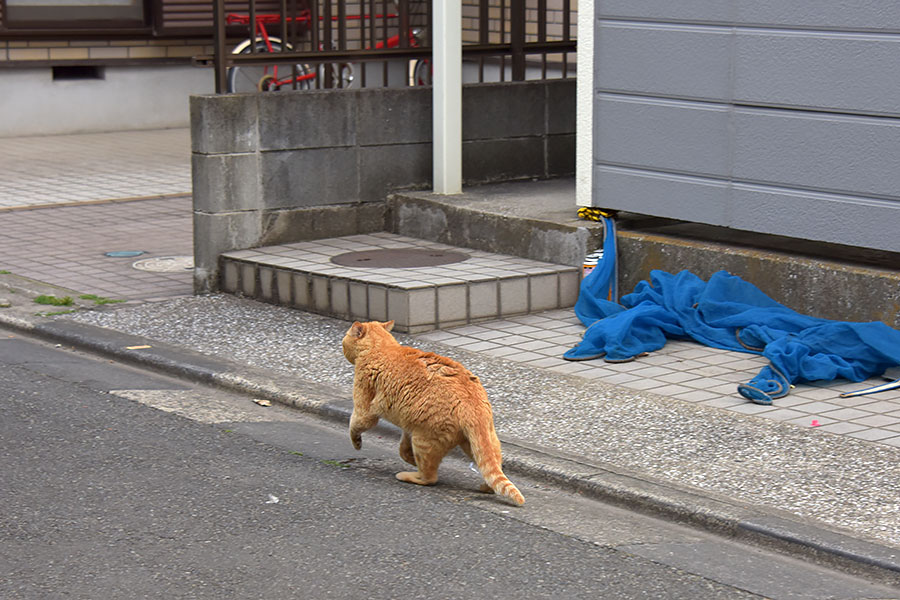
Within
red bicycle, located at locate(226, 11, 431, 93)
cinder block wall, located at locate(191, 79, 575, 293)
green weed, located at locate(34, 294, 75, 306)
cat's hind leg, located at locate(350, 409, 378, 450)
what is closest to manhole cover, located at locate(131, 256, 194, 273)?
cinder block wall, located at locate(191, 79, 575, 293)

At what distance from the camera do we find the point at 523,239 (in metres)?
9.32

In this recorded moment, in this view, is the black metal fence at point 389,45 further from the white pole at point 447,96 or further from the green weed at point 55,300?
the green weed at point 55,300

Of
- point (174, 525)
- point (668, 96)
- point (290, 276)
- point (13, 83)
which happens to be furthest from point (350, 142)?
point (13, 83)

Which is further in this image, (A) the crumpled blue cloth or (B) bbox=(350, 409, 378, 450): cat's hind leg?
(A) the crumpled blue cloth

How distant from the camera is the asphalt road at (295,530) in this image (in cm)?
475

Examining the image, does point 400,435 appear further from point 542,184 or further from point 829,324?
point 542,184

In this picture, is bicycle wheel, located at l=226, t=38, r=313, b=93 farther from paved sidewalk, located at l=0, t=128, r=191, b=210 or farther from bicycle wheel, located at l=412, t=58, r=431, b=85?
paved sidewalk, located at l=0, t=128, r=191, b=210

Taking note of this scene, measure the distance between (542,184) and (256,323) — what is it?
123 inches

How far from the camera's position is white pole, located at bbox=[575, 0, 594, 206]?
907cm

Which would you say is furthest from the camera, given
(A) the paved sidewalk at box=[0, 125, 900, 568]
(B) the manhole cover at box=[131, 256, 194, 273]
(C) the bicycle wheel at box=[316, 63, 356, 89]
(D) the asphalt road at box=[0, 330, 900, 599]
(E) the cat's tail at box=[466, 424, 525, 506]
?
(B) the manhole cover at box=[131, 256, 194, 273]

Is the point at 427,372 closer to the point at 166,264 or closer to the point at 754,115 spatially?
the point at 754,115

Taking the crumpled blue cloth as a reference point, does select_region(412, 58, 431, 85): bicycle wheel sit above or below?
above

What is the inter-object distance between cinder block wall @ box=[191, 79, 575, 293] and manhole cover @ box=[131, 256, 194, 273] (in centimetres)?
86

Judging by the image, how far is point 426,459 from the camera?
5691 millimetres
